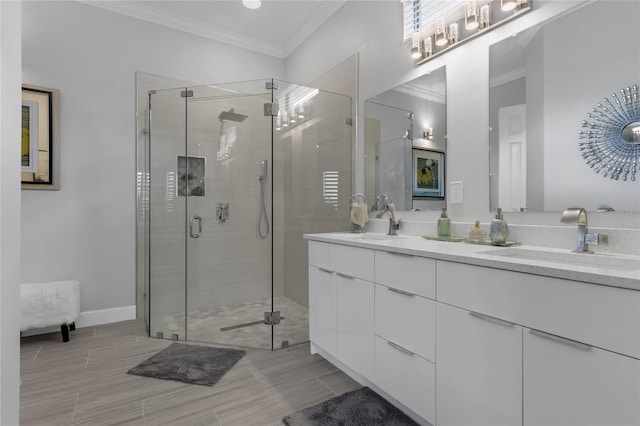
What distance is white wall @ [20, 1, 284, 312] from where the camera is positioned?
8.69 feet

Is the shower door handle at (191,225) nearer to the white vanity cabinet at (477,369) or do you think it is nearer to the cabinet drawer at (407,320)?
the cabinet drawer at (407,320)

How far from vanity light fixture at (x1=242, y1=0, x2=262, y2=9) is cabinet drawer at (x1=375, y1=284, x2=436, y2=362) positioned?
106 inches

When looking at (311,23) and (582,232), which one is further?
(311,23)

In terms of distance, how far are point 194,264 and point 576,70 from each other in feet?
9.45

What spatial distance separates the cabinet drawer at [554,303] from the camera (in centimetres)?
84

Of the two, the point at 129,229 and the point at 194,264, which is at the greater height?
the point at 129,229

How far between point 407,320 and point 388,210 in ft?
3.54

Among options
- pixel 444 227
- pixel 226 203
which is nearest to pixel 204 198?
pixel 226 203

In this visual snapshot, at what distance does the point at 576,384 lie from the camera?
3.05 feet

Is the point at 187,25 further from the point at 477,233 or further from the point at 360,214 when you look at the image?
the point at 477,233

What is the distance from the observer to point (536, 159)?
1.56 m

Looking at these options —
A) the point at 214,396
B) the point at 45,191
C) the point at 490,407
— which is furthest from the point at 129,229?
the point at 490,407

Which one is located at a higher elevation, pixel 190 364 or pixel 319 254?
pixel 319 254

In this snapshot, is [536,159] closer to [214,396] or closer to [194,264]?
[214,396]
